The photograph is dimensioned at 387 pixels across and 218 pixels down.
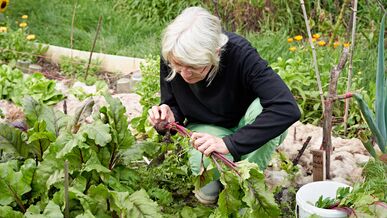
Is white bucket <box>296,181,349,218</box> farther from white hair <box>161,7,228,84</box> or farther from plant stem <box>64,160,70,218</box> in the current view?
plant stem <box>64,160,70,218</box>

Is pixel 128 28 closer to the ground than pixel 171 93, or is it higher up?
closer to the ground

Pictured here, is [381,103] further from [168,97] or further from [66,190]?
[66,190]

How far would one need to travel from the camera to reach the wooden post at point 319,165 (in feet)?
10.6

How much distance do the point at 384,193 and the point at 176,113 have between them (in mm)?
1107

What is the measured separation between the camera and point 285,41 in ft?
17.3

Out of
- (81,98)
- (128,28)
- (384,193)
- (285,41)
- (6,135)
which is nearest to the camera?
(384,193)

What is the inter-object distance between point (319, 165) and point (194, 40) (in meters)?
1.01

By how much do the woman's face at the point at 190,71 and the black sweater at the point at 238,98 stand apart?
0.14m

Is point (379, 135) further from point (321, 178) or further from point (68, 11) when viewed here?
point (68, 11)

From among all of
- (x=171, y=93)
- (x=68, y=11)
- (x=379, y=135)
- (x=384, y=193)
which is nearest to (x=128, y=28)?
(x=68, y=11)

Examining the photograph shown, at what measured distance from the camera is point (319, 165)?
329cm

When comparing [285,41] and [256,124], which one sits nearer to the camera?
[256,124]

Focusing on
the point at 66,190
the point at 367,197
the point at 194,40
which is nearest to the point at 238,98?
the point at 194,40

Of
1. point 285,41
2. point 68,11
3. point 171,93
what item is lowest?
point 68,11
